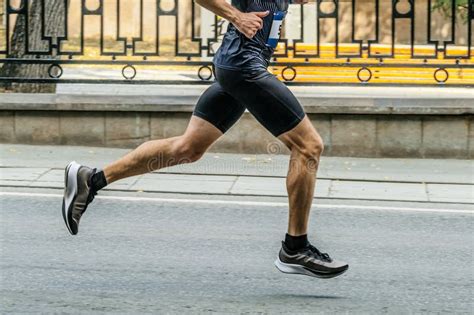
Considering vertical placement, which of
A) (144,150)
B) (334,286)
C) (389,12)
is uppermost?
(389,12)

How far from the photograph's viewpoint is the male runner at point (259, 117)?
6.26m

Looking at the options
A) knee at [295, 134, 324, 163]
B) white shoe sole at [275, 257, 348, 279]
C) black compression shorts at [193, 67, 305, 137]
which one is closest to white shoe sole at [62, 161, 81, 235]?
black compression shorts at [193, 67, 305, 137]

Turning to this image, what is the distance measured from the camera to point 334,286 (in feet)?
21.7

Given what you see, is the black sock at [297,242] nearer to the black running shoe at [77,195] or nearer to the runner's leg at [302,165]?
the runner's leg at [302,165]

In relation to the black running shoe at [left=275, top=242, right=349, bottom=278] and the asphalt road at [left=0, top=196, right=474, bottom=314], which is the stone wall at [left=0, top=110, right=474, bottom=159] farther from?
the black running shoe at [left=275, top=242, right=349, bottom=278]

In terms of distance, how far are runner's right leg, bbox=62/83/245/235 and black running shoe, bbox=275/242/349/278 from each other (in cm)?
71

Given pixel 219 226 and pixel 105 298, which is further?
pixel 219 226

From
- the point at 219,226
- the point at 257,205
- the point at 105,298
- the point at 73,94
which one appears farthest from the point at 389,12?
the point at 105,298

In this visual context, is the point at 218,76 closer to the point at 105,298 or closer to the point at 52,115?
the point at 105,298

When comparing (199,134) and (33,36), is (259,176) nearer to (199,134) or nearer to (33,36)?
(33,36)

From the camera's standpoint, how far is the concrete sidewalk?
10.1m

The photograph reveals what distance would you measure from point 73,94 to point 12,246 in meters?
5.26

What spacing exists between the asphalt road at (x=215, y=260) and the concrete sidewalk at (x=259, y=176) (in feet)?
2.56

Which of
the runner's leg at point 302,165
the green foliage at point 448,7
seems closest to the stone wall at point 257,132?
the green foliage at point 448,7
